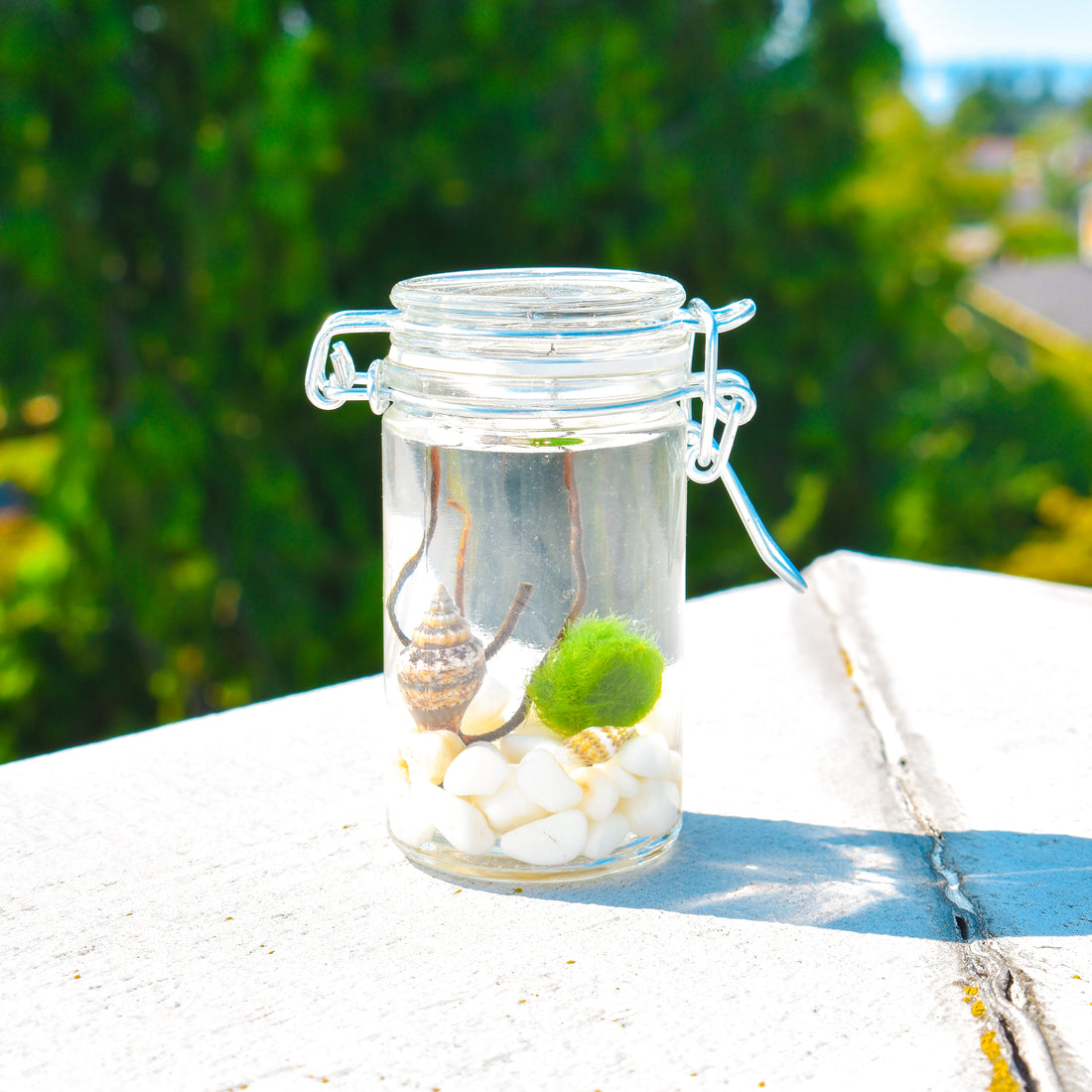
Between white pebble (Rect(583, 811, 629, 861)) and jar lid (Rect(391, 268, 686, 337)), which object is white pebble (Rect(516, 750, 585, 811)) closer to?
white pebble (Rect(583, 811, 629, 861))

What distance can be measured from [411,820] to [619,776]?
18cm

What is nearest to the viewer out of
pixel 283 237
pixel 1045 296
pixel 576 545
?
pixel 576 545

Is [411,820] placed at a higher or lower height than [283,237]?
lower

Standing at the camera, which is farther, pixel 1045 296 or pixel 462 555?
pixel 1045 296

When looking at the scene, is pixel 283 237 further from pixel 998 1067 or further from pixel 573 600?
pixel 998 1067

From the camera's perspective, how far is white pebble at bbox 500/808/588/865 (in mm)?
950

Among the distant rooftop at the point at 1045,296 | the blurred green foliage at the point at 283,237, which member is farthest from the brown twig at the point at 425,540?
the distant rooftop at the point at 1045,296

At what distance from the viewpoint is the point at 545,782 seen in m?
0.93

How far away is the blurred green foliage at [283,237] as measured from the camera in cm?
362

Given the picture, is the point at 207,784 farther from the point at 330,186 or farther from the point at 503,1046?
the point at 330,186

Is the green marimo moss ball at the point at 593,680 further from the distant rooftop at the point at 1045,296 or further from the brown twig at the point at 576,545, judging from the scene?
the distant rooftop at the point at 1045,296

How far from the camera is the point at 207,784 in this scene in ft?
3.80

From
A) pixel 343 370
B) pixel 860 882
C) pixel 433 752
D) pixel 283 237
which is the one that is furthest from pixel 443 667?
pixel 283 237

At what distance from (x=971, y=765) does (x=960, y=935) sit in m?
0.35
